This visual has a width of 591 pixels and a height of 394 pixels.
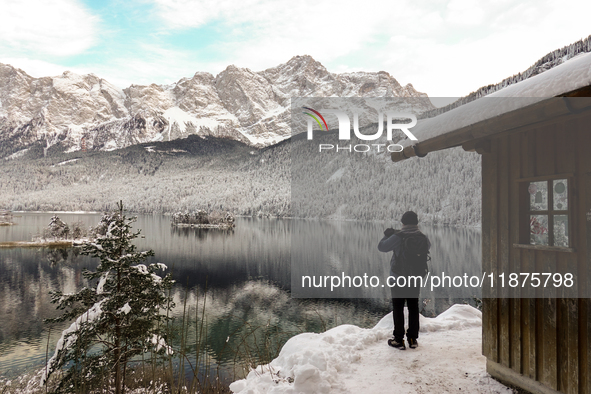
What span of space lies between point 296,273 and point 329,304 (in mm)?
6919

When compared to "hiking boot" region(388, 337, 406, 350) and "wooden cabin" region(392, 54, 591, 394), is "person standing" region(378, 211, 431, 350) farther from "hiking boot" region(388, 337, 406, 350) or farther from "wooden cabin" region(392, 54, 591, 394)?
"wooden cabin" region(392, 54, 591, 394)

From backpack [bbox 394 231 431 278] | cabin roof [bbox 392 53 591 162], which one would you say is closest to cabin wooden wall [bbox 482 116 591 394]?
cabin roof [bbox 392 53 591 162]

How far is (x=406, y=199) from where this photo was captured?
826 cm

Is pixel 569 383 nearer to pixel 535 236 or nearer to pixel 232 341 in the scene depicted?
pixel 535 236

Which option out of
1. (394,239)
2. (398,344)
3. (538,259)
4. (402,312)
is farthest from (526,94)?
(398,344)

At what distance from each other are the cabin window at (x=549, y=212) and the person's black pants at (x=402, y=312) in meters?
1.51

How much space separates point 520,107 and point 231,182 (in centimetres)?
14724

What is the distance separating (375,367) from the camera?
373 cm

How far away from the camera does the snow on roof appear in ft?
6.70

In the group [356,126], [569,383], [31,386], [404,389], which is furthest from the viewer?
[31,386]

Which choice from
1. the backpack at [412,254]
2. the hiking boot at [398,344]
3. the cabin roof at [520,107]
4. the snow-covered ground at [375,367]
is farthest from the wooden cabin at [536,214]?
the hiking boot at [398,344]

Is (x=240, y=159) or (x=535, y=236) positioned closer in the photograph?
(x=535, y=236)

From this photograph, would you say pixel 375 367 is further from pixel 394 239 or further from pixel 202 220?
pixel 202 220

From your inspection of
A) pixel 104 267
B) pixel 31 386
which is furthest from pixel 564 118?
pixel 31 386
